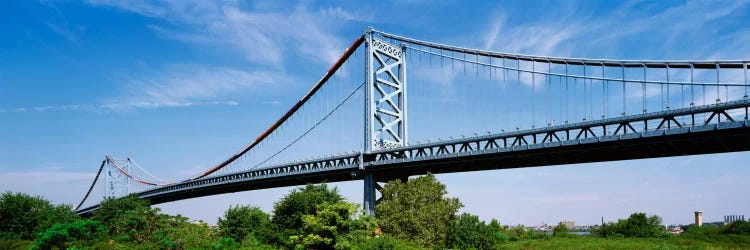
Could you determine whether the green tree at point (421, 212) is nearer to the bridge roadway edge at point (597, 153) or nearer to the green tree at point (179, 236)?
the bridge roadway edge at point (597, 153)

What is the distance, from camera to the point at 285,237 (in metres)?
31.8

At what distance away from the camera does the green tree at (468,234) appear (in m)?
34.0

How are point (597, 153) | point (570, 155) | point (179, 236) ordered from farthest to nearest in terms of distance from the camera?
point (570, 155) → point (597, 153) → point (179, 236)

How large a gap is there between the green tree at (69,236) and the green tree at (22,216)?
47.2 ft

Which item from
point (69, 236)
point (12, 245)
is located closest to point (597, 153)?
point (69, 236)

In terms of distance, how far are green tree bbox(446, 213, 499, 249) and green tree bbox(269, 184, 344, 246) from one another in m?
7.08

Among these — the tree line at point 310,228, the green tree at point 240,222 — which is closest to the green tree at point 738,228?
the tree line at point 310,228

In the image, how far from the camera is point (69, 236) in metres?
30.9

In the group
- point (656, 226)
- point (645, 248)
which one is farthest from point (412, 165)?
point (656, 226)

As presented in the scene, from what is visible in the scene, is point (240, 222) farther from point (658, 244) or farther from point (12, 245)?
point (658, 244)

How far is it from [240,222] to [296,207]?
6.24 metres

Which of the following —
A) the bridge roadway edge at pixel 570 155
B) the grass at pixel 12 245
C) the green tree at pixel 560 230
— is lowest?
the green tree at pixel 560 230

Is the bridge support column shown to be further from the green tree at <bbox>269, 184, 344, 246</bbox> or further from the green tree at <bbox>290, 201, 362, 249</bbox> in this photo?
the green tree at <bbox>290, 201, 362, 249</bbox>

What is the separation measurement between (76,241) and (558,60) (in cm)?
3281
